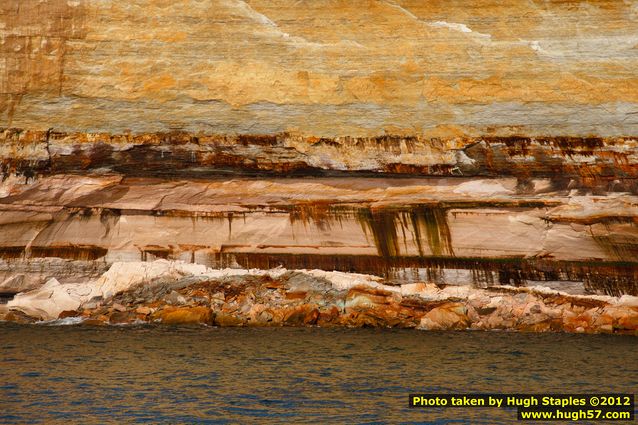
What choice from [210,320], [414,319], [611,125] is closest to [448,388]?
[414,319]

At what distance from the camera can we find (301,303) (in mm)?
17781

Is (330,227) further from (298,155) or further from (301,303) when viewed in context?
(301,303)

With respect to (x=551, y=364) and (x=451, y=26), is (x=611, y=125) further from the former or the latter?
(x=551, y=364)

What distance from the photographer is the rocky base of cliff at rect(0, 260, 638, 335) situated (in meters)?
17.4

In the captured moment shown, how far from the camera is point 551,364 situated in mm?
13734

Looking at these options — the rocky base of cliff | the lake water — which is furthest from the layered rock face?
the lake water

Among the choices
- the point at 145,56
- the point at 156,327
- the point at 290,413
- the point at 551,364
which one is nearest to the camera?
the point at 290,413

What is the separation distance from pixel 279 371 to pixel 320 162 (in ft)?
21.5

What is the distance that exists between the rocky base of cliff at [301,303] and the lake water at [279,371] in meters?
0.71

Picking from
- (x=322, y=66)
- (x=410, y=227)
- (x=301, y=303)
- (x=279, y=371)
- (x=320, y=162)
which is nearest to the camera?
(x=279, y=371)

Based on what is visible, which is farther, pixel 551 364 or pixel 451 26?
pixel 451 26

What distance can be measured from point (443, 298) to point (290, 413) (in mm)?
7695

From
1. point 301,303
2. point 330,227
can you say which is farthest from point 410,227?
point 301,303

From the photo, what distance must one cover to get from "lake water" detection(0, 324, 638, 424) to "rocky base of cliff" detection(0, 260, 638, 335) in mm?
706
